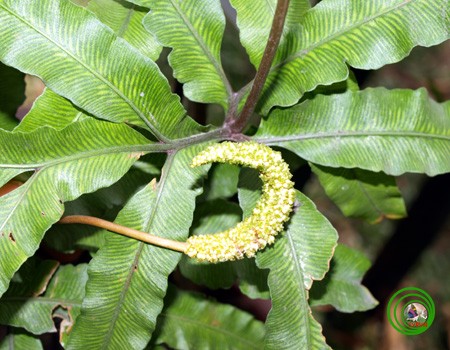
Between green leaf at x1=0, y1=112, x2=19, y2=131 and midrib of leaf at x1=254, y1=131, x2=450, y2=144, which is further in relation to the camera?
green leaf at x1=0, y1=112, x2=19, y2=131

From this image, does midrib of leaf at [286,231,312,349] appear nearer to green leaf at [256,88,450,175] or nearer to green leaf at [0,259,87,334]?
green leaf at [256,88,450,175]

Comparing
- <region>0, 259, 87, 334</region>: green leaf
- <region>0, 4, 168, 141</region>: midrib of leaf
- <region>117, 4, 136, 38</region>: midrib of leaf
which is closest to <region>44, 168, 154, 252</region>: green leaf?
<region>0, 259, 87, 334</region>: green leaf

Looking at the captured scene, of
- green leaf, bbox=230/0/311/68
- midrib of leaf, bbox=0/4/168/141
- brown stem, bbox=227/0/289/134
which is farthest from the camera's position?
green leaf, bbox=230/0/311/68

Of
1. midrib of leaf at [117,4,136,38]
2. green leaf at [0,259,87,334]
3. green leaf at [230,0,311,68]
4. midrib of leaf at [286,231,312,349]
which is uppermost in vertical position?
midrib of leaf at [117,4,136,38]

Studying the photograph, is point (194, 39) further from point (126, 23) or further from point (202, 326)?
point (202, 326)

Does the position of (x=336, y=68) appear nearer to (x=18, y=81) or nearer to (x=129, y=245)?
(x=129, y=245)

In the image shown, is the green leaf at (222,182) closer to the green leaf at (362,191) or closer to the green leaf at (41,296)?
the green leaf at (362,191)

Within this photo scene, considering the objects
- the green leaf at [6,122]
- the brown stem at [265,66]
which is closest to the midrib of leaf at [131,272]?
the brown stem at [265,66]
